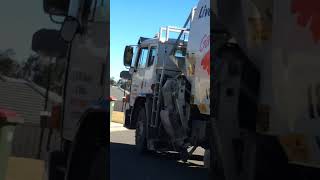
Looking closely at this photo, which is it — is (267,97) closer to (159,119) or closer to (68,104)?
(68,104)

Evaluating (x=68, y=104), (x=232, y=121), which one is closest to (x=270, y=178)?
(x=232, y=121)

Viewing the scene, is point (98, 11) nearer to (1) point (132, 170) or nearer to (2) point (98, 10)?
(2) point (98, 10)

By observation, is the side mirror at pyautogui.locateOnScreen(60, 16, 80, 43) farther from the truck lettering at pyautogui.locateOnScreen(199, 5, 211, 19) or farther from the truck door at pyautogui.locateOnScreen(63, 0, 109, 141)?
the truck lettering at pyautogui.locateOnScreen(199, 5, 211, 19)

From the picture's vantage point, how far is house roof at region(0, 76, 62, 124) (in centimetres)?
293

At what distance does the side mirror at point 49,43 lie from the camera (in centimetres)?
290

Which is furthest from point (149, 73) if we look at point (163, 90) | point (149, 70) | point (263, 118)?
point (263, 118)

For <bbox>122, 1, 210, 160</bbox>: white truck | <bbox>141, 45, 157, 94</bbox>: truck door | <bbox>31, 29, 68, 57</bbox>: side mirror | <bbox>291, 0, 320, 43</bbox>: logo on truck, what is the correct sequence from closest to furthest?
1. <bbox>291, 0, 320, 43</bbox>: logo on truck
2. <bbox>31, 29, 68, 57</bbox>: side mirror
3. <bbox>122, 1, 210, 160</bbox>: white truck
4. <bbox>141, 45, 157, 94</bbox>: truck door

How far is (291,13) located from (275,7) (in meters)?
0.12

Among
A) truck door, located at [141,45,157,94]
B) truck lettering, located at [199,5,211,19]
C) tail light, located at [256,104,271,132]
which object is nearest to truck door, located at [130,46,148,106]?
truck door, located at [141,45,157,94]

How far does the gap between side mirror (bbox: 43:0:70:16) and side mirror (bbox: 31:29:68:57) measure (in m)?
0.10

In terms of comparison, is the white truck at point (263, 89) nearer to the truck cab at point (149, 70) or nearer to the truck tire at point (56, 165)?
the truck tire at point (56, 165)

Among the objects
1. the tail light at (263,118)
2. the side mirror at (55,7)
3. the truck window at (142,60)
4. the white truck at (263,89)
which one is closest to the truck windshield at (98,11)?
the side mirror at (55,7)

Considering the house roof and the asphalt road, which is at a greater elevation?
the house roof

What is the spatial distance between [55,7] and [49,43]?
19 cm
